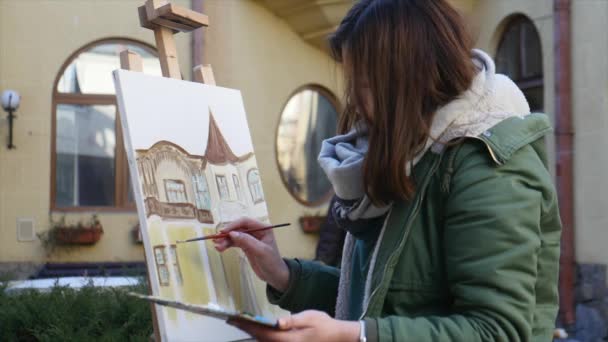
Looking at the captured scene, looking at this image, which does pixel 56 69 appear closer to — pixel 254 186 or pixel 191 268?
pixel 254 186

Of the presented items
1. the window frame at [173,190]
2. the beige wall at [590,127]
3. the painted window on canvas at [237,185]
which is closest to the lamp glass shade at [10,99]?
the beige wall at [590,127]

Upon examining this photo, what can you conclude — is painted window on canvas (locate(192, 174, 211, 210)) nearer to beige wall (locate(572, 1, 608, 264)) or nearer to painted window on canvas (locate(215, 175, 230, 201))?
painted window on canvas (locate(215, 175, 230, 201))

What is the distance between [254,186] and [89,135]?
573 cm

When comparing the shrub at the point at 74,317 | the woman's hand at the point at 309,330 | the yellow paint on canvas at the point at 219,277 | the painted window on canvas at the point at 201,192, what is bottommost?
the shrub at the point at 74,317

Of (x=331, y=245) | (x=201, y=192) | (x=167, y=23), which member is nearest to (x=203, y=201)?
(x=201, y=192)

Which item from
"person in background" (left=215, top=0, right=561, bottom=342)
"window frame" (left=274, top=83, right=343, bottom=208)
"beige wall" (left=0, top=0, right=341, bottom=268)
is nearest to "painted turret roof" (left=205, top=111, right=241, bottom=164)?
"person in background" (left=215, top=0, right=561, bottom=342)

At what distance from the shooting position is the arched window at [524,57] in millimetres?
7375

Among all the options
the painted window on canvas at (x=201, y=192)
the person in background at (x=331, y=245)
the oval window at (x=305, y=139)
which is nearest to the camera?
the painted window on canvas at (x=201, y=192)

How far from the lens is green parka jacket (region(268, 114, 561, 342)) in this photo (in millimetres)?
1355

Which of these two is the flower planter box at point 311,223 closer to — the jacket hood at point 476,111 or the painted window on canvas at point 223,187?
the painted window on canvas at point 223,187

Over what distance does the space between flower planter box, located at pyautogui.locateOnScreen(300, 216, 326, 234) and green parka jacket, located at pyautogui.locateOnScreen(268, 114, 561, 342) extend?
6.76 meters

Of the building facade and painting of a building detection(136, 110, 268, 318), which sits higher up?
the building facade

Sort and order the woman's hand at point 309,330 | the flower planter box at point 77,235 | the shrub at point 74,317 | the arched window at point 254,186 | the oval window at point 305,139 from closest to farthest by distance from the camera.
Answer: the woman's hand at point 309,330 → the arched window at point 254,186 → the shrub at point 74,317 → the flower planter box at point 77,235 → the oval window at point 305,139

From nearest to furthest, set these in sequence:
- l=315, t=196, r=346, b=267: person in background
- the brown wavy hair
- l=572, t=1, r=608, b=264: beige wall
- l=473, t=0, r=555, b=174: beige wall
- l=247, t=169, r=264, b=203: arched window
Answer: the brown wavy hair → l=247, t=169, r=264, b=203: arched window → l=315, t=196, r=346, b=267: person in background → l=572, t=1, r=608, b=264: beige wall → l=473, t=0, r=555, b=174: beige wall
